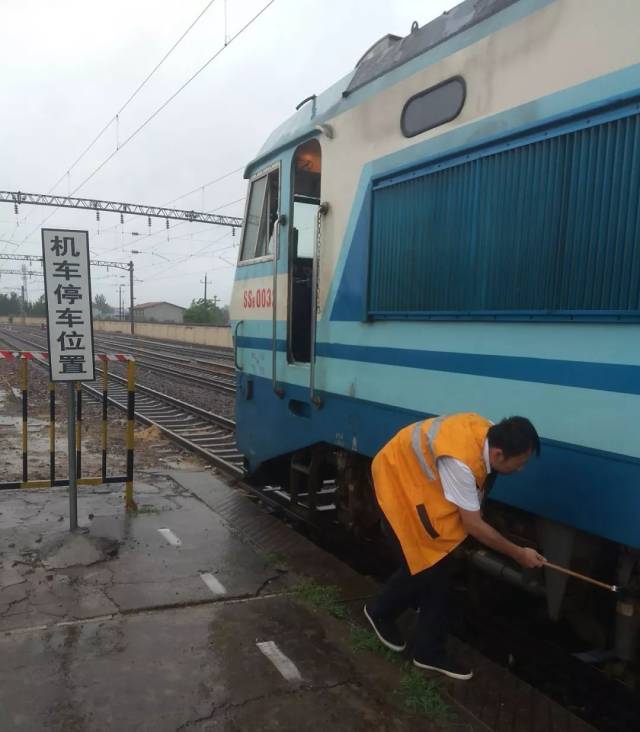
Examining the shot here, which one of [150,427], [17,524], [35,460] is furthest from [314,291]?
[150,427]

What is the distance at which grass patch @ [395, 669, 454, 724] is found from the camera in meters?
2.82

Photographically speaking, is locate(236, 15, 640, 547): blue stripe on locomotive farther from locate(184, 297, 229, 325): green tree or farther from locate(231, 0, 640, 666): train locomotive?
locate(184, 297, 229, 325): green tree

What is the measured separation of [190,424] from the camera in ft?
34.0

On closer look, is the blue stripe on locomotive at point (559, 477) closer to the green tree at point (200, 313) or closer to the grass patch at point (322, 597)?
the grass patch at point (322, 597)

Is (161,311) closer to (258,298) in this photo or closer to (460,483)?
(258,298)

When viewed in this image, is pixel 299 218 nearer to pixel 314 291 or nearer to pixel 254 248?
pixel 254 248

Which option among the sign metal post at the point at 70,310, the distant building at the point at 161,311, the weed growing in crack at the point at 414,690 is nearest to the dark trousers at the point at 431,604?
the weed growing in crack at the point at 414,690

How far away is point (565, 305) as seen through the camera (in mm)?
2715

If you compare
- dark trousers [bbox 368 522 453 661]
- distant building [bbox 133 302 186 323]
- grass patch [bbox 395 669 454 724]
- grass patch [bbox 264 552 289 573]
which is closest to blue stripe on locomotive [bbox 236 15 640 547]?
dark trousers [bbox 368 522 453 661]

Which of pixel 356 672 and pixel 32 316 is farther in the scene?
pixel 32 316

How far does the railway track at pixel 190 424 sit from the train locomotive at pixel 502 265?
131 inches

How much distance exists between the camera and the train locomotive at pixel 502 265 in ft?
8.30

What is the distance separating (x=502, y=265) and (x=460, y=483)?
1057 mm

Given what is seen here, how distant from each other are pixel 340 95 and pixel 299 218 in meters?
1.11
